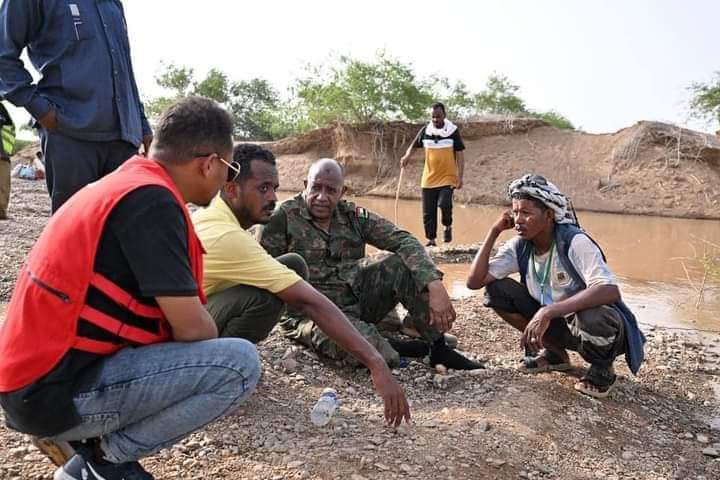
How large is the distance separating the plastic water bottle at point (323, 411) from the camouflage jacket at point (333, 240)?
1010mm

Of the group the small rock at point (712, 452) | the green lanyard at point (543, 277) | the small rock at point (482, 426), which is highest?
the green lanyard at point (543, 277)

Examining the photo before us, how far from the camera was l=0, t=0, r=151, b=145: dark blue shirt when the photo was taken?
2.81m

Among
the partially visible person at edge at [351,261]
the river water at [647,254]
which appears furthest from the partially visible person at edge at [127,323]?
the river water at [647,254]

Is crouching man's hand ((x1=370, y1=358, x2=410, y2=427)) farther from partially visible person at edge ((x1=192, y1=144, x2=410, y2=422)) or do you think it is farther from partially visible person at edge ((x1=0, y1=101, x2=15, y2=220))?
partially visible person at edge ((x1=0, y1=101, x2=15, y2=220))

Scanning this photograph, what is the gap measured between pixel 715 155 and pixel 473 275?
16.1 metres

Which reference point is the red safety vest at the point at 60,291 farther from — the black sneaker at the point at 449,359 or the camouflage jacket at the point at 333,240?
the black sneaker at the point at 449,359

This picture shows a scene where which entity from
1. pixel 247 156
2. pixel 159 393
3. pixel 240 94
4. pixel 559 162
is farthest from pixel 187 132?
pixel 240 94

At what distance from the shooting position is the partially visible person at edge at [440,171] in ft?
27.0

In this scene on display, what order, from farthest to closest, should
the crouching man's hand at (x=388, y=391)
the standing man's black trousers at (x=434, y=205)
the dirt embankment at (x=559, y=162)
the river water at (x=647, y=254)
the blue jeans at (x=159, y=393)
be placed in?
the dirt embankment at (x=559, y=162)
the standing man's black trousers at (x=434, y=205)
the river water at (x=647, y=254)
the crouching man's hand at (x=388, y=391)
the blue jeans at (x=159, y=393)

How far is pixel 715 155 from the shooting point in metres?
16.9

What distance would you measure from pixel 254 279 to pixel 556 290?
1769 millimetres

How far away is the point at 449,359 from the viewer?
3.56 metres

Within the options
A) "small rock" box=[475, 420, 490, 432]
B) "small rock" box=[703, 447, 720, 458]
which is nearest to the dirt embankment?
"small rock" box=[703, 447, 720, 458]

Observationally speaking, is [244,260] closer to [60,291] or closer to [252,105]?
[60,291]
